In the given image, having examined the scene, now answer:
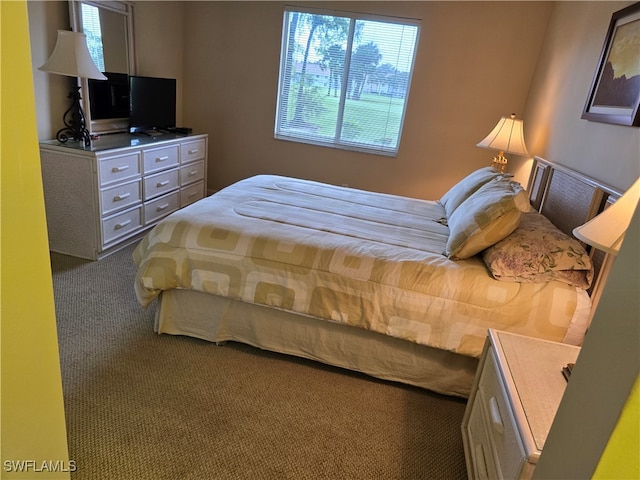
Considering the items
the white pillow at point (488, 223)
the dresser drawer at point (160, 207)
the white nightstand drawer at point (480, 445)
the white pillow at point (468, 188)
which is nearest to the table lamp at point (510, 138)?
the white pillow at point (468, 188)

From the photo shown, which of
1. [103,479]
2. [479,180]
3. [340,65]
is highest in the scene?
[340,65]

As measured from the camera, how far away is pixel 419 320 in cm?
187

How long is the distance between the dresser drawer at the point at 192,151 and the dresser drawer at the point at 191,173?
0.19ft

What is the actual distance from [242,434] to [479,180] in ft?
6.54

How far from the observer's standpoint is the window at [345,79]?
397 centimetres

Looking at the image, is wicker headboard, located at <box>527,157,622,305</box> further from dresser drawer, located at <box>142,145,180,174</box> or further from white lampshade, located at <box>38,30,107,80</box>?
white lampshade, located at <box>38,30,107,80</box>

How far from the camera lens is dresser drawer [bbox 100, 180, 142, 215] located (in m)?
2.93

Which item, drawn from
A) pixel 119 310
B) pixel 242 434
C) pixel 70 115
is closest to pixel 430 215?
pixel 242 434

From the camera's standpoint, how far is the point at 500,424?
127cm

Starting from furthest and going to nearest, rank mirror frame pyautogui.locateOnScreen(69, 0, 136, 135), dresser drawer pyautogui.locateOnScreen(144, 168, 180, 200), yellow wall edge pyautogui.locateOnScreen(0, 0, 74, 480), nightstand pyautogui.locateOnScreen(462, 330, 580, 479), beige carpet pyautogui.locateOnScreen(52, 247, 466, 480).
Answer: dresser drawer pyautogui.locateOnScreen(144, 168, 180, 200) → mirror frame pyautogui.locateOnScreen(69, 0, 136, 135) → beige carpet pyautogui.locateOnScreen(52, 247, 466, 480) → nightstand pyautogui.locateOnScreen(462, 330, 580, 479) → yellow wall edge pyautogui.locateOnScreen(0, 0, 74, 480)

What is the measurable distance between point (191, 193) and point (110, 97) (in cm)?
111

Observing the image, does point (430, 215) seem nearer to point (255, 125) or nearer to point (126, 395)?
point (126, 395)

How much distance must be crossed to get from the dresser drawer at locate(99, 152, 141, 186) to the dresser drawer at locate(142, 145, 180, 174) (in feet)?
0.35

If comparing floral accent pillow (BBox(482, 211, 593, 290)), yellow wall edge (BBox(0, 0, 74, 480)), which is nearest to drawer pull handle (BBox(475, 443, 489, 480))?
floral accent pillow (BBox(482, 211, 593, 290))
